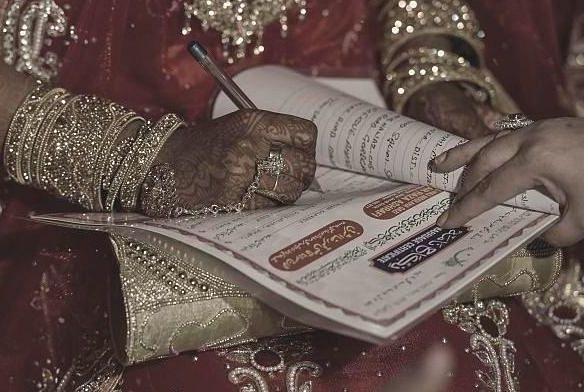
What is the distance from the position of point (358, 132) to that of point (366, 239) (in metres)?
0.19

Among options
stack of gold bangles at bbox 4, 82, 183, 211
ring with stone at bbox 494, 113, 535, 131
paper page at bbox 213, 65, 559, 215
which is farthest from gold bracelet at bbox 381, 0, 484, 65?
stack of gold bangles at bbox 4, 82, 183, 211

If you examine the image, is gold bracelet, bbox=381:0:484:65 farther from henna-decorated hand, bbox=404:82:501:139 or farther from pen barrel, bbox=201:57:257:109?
pen barrel, bbox=201:57:257:109

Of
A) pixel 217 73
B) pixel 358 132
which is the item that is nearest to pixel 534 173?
pixel 358 132

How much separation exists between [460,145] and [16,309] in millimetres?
472

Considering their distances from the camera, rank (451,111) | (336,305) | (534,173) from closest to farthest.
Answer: (336,305), (534,173), (451,111)

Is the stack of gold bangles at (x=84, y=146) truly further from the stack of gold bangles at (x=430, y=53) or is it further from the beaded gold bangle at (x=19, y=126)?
the stack of gold bangles at (x=430, y=53)

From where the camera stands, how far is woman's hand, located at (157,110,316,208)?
733mm

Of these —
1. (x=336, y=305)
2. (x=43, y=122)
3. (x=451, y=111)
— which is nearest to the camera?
(x=336, y=305)

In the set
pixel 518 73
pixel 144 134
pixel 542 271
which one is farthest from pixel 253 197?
pixel 518 73

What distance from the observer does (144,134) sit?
771 millimetres

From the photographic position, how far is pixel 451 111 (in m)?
0.97

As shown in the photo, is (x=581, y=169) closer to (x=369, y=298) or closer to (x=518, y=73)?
(x=369, y=298)

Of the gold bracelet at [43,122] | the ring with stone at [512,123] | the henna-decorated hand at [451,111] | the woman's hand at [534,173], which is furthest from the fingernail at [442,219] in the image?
the gold bracelet at [43,122]

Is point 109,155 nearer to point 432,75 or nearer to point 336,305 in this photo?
point 336,305
